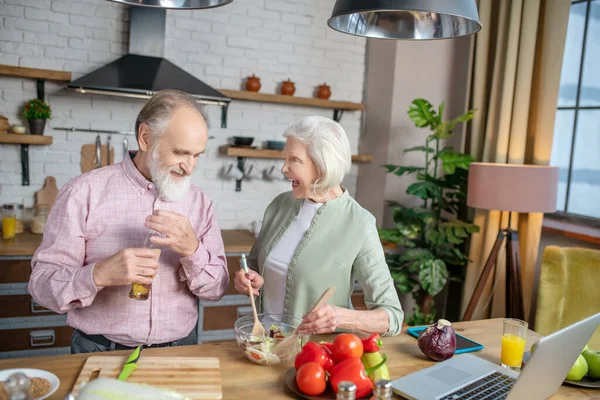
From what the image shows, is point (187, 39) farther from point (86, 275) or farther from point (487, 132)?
point (86, 275)

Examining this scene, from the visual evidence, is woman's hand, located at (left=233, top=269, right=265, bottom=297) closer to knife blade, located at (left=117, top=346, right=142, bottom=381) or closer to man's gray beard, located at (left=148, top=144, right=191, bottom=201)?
man's gray beard, located at (left=148, top=144, right=191, bottom=201)

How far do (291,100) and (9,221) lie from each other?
2.03 meters

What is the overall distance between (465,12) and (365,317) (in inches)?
36.4

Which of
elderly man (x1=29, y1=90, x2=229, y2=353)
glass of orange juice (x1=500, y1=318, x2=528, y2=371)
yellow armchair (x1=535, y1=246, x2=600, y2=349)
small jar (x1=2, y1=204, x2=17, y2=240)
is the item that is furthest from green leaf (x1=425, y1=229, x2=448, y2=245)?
small jar (x1=2, y1=204, x2=17, y2=240)

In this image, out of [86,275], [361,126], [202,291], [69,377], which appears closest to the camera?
[69,377]

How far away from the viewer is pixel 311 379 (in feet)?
4.23

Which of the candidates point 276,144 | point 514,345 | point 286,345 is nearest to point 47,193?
point 276,144

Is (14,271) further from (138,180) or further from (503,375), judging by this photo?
(503,375)

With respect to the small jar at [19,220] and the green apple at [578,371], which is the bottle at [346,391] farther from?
the small jar at [19,220]

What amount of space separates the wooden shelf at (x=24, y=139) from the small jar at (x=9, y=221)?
0.40 meters

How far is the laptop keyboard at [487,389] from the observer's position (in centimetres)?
136

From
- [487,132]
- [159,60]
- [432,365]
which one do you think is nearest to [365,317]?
[432,365]

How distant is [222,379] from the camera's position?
1404 mm

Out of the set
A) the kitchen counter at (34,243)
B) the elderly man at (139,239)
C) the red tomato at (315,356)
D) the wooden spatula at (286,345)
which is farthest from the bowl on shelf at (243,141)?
the red tomato at (315,356)
